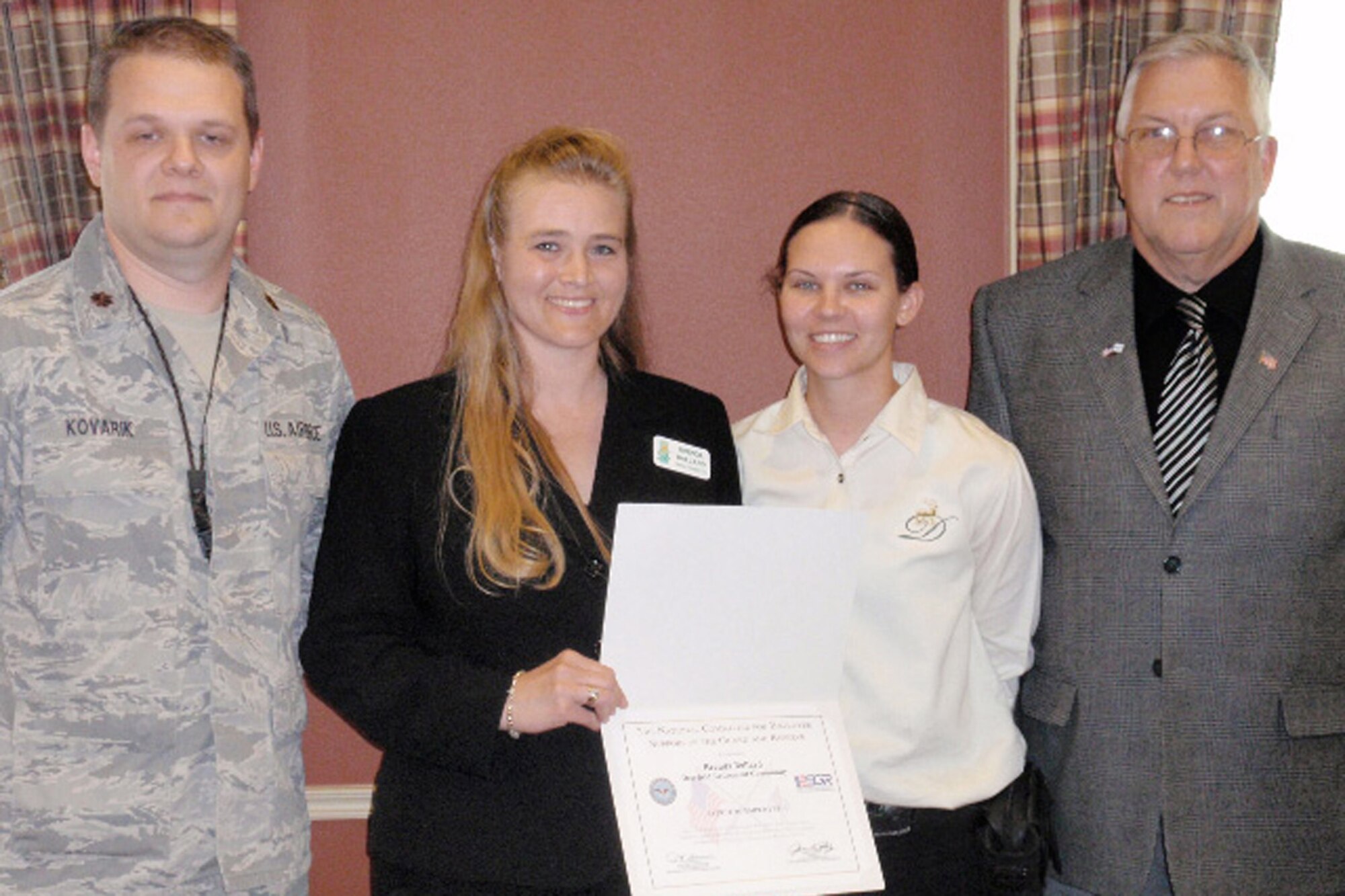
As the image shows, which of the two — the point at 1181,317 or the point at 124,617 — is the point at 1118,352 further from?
the point at 124,617

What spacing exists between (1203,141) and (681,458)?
4.53 feet

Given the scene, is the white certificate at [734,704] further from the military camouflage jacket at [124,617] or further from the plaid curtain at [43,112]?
the plaid curtain at [43,112]

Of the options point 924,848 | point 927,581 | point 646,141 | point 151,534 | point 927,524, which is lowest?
point 924,848

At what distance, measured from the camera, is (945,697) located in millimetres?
2492

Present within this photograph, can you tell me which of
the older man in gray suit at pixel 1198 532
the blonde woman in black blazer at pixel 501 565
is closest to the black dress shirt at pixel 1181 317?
the older man in gray suit at pixel 1198 532

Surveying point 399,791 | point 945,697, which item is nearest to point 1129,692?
point 945,697

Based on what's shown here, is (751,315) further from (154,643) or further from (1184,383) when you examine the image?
(154,643)

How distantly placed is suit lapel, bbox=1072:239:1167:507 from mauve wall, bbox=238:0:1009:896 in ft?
2.75

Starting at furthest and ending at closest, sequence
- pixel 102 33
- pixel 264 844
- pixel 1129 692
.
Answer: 1. pixel 102 33
2. pixel 1129 692
3. pixel 264 844

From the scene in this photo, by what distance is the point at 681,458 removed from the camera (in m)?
2.48

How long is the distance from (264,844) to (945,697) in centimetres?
137

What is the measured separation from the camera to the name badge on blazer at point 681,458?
2453 millimetres

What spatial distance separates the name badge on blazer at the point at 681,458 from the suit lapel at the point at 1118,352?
0.92m
